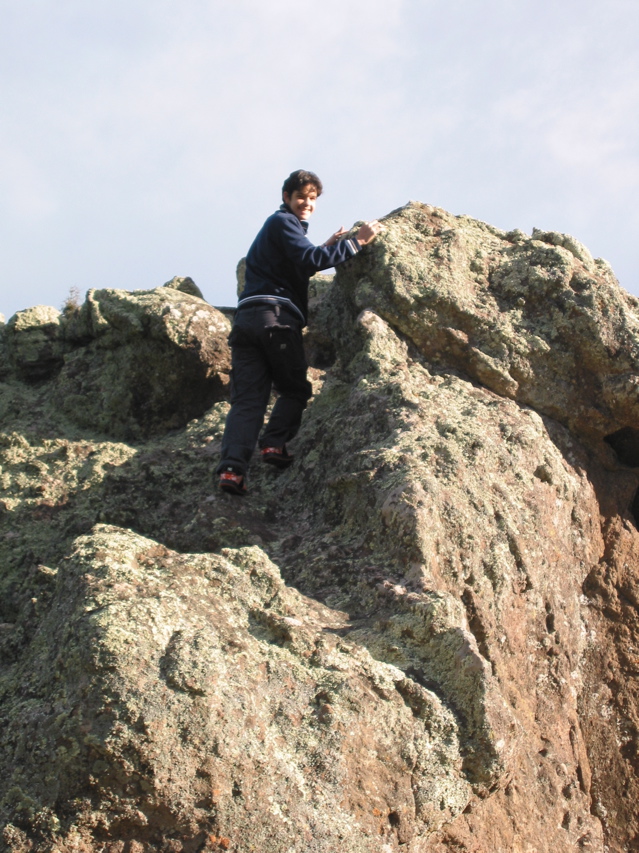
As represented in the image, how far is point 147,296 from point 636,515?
430 cm

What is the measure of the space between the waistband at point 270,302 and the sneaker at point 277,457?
3.78 ft

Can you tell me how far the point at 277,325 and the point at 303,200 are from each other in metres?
1.17

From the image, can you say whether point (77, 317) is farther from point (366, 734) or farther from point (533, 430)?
point (366, 734)

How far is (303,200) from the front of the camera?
263 inches

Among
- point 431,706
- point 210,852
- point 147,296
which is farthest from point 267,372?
point 210,852

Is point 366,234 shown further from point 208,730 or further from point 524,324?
point 208,730

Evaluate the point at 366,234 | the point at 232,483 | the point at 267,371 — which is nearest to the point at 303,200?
the point at 366,234

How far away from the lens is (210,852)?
125 inches

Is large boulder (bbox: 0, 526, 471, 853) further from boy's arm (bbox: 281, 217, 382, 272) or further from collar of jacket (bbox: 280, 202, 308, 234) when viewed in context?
collar of jacket (bbox: 280, 202, 308, 234)

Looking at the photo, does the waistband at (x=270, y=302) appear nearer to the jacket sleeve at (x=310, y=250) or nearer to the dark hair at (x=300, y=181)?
the jacket sleeve at (x=310, y=250)

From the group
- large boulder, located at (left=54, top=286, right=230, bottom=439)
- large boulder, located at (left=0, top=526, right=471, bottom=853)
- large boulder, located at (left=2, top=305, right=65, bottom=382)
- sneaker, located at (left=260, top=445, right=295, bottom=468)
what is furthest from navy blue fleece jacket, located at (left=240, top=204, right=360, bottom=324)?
large boulder, located at (left=0, top=526, right=471, bottom=853)

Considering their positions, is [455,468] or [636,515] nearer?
[455,468]

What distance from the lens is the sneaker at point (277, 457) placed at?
584cm

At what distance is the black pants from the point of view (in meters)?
6.02
